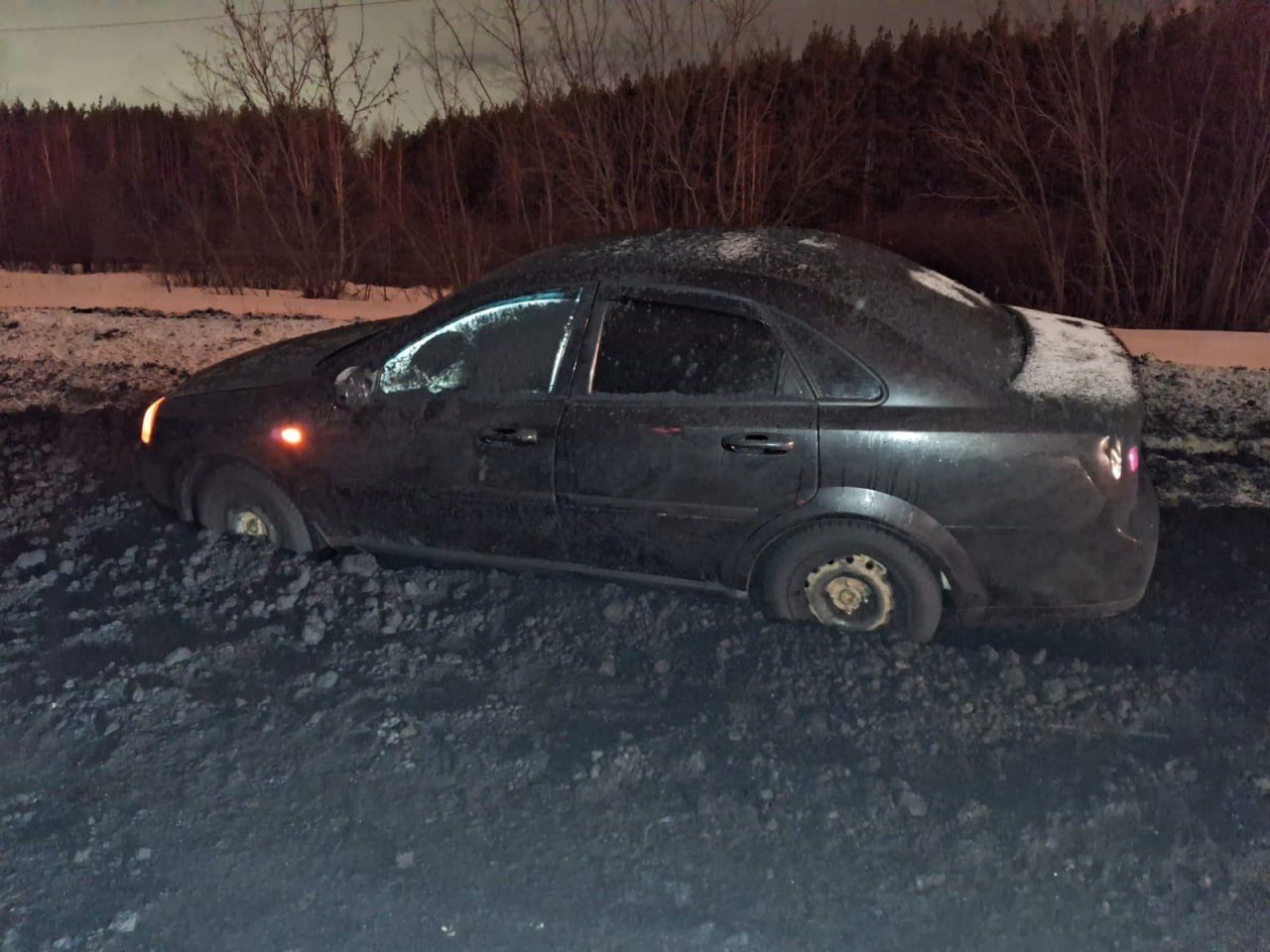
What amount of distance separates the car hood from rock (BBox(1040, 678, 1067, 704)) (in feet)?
10.8

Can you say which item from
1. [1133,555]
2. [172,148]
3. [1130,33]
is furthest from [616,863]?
[172,148]

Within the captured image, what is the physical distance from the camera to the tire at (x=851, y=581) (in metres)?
4.17

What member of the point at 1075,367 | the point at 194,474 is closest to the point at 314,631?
the point at 194,474

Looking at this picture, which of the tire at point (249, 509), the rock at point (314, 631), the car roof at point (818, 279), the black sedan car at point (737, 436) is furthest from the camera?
the tire at point (249, 509)

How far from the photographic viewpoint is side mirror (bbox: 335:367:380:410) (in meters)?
4.77

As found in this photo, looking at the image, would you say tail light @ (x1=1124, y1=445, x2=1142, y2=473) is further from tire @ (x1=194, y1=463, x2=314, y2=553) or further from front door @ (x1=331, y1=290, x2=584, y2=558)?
tire @ (x1=194, y1=463, x2=314, y2=553)

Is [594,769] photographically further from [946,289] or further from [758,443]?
[946,289]

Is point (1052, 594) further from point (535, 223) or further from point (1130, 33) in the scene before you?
point (535, 223)

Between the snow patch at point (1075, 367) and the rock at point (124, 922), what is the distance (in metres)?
3.28

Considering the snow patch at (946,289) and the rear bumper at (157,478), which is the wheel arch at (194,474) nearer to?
the rear bumper at (157,478)

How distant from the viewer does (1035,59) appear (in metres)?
14.3

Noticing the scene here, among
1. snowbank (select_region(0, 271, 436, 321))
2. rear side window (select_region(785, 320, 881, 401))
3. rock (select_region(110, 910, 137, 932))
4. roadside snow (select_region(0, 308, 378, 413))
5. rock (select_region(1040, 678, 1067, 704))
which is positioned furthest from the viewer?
snowbank (select_region(0, 271, 436, 321))

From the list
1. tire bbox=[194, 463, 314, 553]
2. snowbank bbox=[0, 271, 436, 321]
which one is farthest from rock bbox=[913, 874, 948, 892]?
snowbank bbox=[0, 271, 436, 321]

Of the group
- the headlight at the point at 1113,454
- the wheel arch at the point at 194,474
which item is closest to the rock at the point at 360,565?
the wheel arch at the point at 194,474
